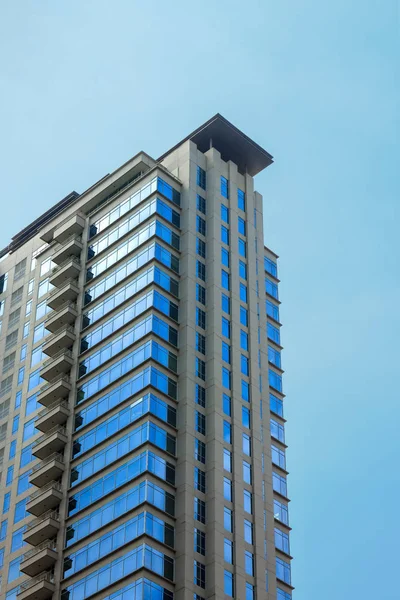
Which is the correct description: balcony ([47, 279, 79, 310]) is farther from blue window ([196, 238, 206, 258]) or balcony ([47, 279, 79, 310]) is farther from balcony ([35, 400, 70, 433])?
blue window ([196, 238, 206, 258])

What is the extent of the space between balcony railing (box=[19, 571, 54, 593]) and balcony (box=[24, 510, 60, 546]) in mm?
3089

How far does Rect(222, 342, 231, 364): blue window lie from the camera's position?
98050mm

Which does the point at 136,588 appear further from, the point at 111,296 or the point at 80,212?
the point at 80,212

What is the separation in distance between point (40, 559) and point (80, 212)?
132 feet

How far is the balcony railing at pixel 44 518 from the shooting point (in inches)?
3674

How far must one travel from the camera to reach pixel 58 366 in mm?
102688

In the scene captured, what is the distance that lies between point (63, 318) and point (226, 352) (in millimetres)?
17923

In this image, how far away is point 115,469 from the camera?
89562 millimetres

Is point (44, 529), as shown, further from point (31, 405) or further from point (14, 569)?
point (31, 405)

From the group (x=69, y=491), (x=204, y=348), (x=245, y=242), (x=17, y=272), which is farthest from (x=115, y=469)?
(x=17, y=272)

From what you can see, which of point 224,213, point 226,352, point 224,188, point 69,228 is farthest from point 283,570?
point 69,228

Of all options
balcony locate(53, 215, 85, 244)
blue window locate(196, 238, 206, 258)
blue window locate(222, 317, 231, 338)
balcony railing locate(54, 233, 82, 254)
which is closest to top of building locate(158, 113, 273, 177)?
balcony locate(53, 215, 85, 244)

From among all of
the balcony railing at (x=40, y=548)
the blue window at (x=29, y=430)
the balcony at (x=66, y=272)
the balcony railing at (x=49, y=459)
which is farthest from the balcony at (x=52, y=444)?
the balcony at (x=66, y=272)

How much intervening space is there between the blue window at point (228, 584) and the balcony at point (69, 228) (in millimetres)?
43256
